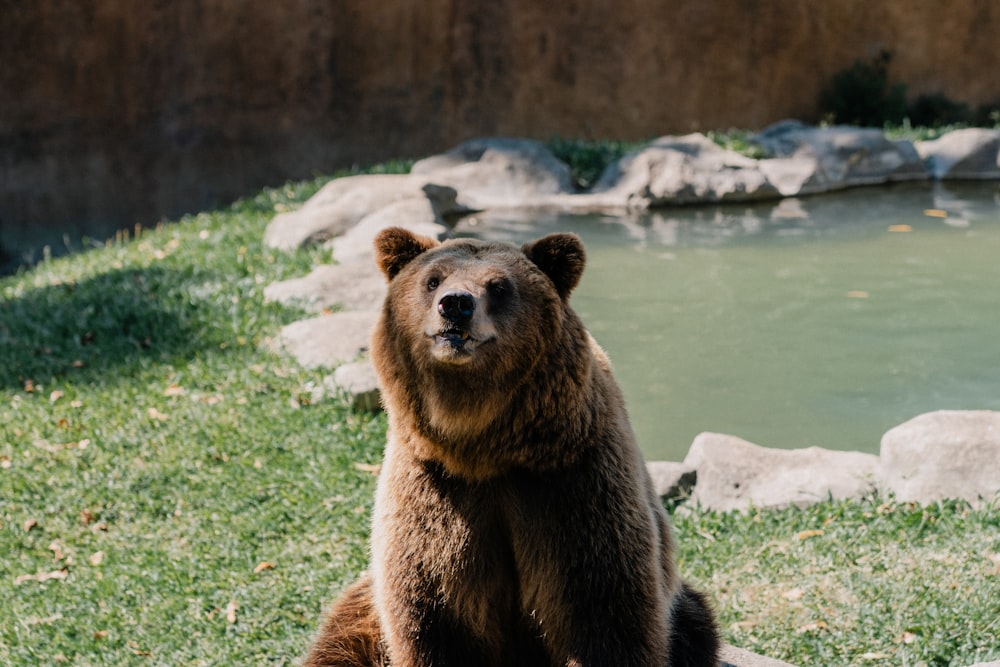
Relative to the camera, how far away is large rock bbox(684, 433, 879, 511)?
15.1 feet

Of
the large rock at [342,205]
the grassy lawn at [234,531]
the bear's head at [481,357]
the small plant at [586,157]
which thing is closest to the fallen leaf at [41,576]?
the grassy lawn at [234,531]

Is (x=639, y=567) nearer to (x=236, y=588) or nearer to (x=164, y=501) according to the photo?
(x=236, y=588)

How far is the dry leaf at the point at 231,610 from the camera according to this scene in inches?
156

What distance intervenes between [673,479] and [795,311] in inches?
138

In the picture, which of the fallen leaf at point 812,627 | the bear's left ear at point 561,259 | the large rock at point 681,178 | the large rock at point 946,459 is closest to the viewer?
the bear's left ear at point 561,259

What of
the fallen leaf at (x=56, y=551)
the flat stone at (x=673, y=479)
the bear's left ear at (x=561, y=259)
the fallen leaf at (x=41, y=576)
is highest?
the bear's left ear at (x=561, y=259)

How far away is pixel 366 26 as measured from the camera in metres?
14.0

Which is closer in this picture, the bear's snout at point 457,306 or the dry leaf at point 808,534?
the bear's snout at point 457,306

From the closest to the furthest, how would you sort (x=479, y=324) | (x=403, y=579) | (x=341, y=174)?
(x=479, y=324) → (x=403, y=579) → (x=341, y=174)

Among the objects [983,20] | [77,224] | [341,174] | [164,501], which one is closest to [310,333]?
[164,501]

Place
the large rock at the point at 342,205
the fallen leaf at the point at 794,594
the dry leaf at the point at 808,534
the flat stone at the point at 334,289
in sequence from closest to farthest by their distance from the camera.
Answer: the fallen leaf at the point at 794,594 → the dry leaf at the point at 808,534 → the flat stone at the point at 334,289 → the large rock at the point at 342,205

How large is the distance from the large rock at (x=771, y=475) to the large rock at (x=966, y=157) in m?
8.55

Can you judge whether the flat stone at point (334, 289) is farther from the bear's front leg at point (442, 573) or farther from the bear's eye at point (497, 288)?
the bear's eye at point (497, 288)

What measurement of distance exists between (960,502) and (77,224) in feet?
37.5
